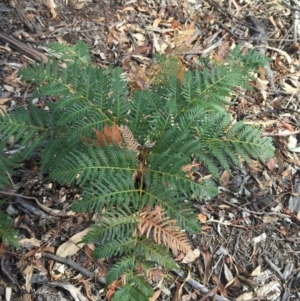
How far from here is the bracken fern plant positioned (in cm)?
198

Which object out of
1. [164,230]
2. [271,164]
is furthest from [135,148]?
[271,164]

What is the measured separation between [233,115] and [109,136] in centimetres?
127

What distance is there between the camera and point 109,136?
2102mm

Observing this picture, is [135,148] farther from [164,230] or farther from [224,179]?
[224,179]

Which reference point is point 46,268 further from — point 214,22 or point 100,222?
point 214,22

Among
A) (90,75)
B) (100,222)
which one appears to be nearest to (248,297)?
(100,222)

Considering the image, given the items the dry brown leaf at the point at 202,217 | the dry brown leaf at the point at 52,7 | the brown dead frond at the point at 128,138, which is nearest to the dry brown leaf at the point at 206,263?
the dry brown leaf at the point at 202,217

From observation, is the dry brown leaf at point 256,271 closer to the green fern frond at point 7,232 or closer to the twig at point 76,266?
the twig at point 76,266

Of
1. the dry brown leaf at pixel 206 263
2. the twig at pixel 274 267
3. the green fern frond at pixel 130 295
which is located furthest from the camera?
the twig at pixel 274 267

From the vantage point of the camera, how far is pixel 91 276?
2.38m

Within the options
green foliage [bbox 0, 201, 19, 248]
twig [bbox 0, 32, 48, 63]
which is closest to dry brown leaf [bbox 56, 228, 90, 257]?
green foliage [bbox 0, 201, 19, 248]

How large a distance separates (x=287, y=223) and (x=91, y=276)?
119cm

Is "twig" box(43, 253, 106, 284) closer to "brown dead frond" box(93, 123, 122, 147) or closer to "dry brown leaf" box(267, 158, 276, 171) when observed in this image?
"brown dead frond" box(93, 123, 122, 147)

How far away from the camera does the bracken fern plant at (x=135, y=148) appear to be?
1979 mm
